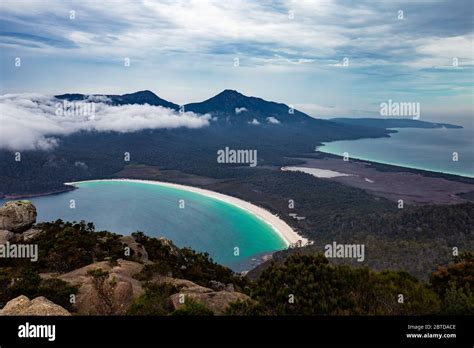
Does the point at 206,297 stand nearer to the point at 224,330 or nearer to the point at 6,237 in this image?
the point at 224,330

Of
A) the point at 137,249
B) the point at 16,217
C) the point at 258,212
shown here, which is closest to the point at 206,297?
the point at 137,249

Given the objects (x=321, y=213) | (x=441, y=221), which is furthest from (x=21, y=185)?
(x=441, y=221)

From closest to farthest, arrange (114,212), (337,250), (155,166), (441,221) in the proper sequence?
(337,250) < (441,221) < (114,212) < (155,166)

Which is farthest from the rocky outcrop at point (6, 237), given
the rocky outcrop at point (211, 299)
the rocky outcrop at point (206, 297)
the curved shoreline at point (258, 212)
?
the curved shoreline at point (258, 212)

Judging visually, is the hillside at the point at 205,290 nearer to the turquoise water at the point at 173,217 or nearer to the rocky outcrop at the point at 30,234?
the rocky outcrop at the point at 30,234

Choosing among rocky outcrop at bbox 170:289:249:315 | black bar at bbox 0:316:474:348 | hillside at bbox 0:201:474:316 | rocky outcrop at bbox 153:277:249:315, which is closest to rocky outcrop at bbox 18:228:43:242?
hillside at bbox 0:201:474:316

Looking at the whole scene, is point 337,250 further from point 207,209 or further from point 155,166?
point 155,166

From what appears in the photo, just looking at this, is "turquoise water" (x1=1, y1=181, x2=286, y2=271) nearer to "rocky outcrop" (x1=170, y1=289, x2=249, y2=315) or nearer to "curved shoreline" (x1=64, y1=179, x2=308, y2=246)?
"curved shoreline" (x1=64, y1=179, x2=308, y2=246)
